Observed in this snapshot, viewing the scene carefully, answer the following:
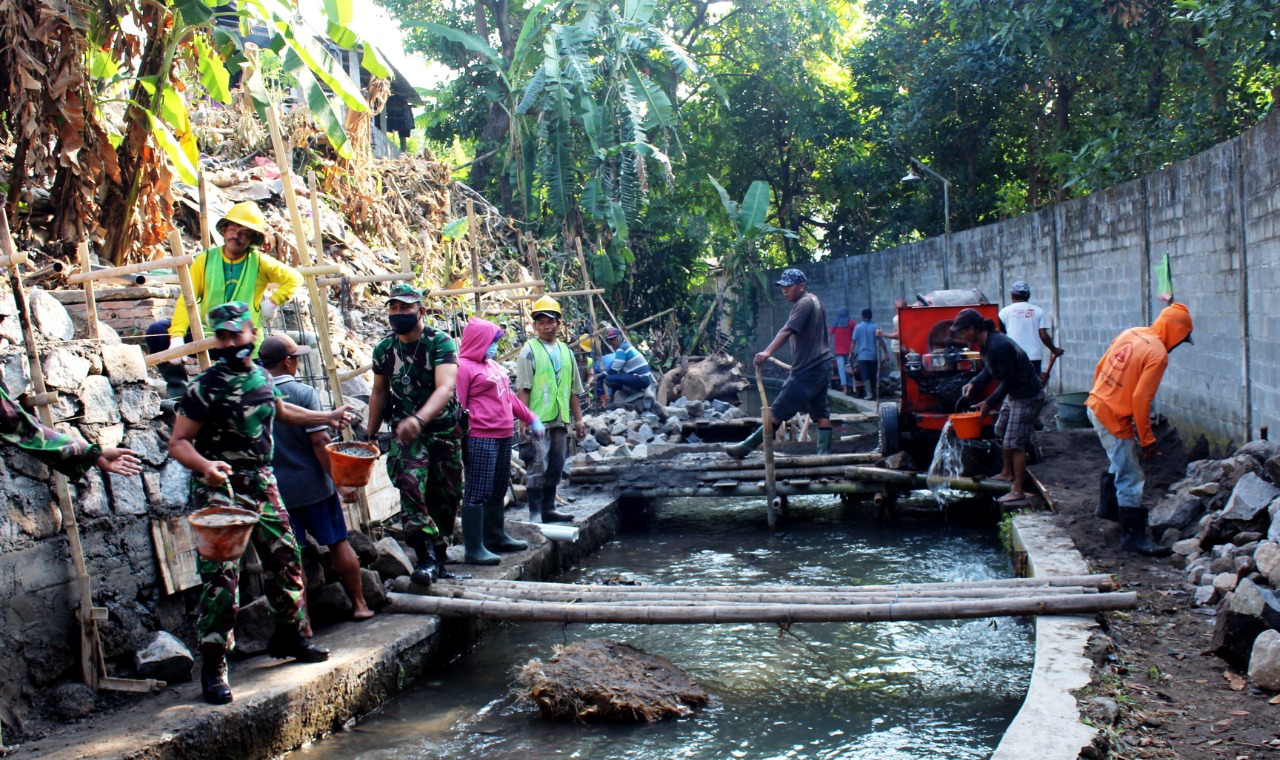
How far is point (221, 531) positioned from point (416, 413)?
174cm

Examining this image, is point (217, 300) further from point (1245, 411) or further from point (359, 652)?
point (1245, 411)

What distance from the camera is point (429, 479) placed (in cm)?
657

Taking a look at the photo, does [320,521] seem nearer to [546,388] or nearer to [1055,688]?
[546,388]

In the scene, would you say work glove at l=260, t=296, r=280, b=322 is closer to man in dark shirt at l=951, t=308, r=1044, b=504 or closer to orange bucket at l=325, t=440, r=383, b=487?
orange bucket at l=325, t=440, r=383, b=487

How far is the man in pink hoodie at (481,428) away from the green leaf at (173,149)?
2.11 m

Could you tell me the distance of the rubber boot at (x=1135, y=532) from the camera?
6.93 metres

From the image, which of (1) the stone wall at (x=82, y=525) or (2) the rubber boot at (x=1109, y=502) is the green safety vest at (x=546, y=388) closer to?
(1) the stone wall at (x=82, y=525)

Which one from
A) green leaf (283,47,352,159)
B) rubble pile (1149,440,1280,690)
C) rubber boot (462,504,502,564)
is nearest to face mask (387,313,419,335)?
rubber boot (462,504,502,564)

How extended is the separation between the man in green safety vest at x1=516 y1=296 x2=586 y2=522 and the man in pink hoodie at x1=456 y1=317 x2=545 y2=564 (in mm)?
1085

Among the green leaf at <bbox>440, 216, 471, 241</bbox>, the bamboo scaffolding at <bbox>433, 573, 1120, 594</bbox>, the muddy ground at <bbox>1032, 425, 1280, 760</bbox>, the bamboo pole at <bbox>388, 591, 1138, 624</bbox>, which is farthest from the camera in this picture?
the green leaf at <bbox>440, 216, 471, 241</bbox>

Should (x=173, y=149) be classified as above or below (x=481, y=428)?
above

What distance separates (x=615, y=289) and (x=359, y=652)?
16.8 m

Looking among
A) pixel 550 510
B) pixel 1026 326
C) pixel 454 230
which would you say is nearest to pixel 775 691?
pixel 550 510

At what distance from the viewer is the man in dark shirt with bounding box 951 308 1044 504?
8.45m
